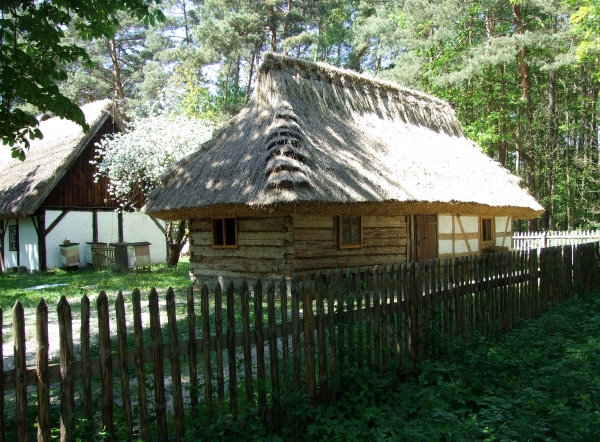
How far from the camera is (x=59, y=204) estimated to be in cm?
1894

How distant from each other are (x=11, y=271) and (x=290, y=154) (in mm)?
15573

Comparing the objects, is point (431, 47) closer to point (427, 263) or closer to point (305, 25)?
point (305, 25)

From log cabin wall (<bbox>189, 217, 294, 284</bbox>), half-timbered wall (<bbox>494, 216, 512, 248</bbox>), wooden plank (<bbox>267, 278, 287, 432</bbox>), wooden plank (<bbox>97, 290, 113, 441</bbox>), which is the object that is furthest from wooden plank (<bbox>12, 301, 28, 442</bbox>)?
half-timbered wall (<bbox>494, 216, 512, 248</bbox>)

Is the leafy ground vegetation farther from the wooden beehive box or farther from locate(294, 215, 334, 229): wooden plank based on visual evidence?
the wooden beehive box

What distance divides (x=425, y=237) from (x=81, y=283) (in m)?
10.1

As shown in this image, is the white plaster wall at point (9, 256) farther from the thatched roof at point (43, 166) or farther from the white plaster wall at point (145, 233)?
the white plaster wall at point (145, 233)

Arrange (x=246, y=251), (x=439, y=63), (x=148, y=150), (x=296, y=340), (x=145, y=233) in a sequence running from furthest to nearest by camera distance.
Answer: (x=439, y=63), (x=145, y=233), (x=148, y=150), (x=246, y=251), (x=296, y=340)

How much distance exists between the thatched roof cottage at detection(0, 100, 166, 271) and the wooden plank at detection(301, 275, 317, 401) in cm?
1532

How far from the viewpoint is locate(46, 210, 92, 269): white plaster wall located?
18.8 meters

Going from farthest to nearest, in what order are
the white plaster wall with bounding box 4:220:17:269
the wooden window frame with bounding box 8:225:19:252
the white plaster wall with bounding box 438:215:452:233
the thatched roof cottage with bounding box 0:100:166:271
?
the white plaster wall with bounding box 4:220:17:269, the wooden window frame with bounding box 8:225:19:252, the thatched roof cottage with bounding box 0:100:166:271, the white plaster wall with bounding box 438:215:452:233

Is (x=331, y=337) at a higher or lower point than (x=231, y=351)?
lower

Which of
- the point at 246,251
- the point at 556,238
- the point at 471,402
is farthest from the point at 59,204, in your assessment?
the point at 556,238

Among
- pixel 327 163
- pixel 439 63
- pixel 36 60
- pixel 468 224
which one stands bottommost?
pixel 468 224

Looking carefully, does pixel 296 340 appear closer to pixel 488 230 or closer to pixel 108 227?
pixel 488 230
